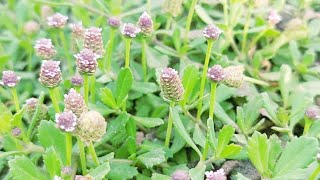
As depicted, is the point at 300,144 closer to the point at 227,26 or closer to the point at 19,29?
the point at 227,26

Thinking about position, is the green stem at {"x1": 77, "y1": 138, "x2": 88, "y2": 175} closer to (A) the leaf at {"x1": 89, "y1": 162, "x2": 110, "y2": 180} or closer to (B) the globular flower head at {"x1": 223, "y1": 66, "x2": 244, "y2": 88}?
(A) the leaf at {"x1": 89, "y1": 162, "x2": 110, "y2": 180}

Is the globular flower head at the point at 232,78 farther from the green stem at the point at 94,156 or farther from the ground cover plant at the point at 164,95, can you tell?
the green stem at the point at 94,156

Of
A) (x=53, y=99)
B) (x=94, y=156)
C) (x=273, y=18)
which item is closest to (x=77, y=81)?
(x=53, y=99)

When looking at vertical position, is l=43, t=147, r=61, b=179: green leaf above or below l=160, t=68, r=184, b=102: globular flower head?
below

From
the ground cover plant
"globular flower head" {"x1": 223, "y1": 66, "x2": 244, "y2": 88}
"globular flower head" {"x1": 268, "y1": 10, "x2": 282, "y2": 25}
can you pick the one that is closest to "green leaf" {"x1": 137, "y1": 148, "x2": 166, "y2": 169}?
the ground cover plant

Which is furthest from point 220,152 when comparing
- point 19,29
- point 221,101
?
point 19,29

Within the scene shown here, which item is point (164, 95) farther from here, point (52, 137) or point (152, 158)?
point (52, 137)
